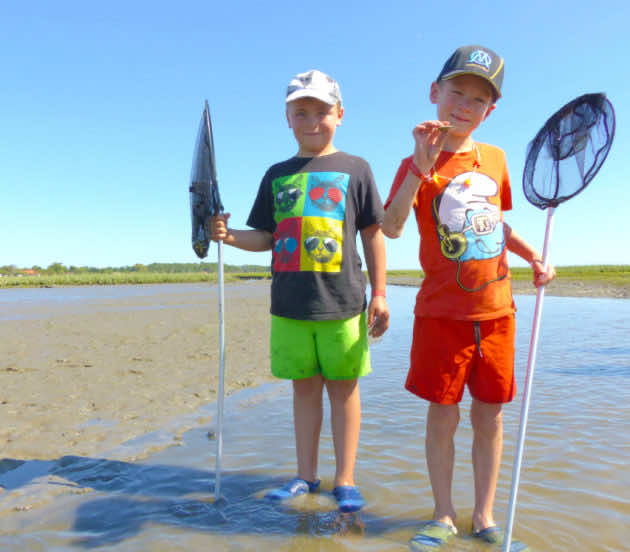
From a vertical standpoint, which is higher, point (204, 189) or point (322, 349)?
point (204, 189)

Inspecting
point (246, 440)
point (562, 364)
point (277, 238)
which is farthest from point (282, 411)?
point (562, 364)

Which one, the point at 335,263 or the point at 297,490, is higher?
the point at 335,263

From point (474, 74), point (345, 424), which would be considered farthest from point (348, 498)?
point (474, 74)

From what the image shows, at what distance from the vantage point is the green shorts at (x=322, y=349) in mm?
2295

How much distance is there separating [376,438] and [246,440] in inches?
35.8

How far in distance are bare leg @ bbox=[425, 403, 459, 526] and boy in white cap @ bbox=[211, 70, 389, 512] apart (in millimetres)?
411

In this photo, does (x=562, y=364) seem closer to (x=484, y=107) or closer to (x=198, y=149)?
(x=484, y=107)

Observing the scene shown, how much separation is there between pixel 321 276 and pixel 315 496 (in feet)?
3.61

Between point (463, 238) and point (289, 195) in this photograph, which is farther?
point (289, 195)

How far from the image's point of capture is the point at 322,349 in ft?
7.57

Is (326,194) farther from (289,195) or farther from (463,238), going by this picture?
(463,238)

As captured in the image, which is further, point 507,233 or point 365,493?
point 365,493

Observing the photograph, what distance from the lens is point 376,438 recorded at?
3.27 metres

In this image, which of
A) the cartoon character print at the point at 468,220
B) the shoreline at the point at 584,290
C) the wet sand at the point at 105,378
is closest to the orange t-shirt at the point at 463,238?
the cartoon character print at the point at 468,220
